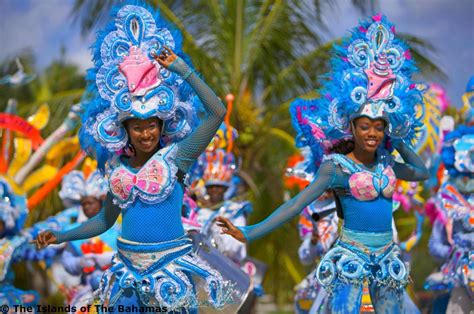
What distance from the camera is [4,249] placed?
7695 millimetres

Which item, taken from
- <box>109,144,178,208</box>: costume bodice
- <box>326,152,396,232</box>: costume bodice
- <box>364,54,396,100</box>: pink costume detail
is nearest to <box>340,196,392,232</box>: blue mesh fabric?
<box>326,152,396,232</box>: costume bodice

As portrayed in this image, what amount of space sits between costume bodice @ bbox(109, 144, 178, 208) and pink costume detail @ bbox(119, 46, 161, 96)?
14.8 inches

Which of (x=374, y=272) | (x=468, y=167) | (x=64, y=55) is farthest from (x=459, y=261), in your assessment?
(x=64, y=55)

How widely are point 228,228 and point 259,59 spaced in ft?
27.8

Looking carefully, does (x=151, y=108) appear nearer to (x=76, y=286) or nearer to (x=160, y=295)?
(x=160, y=295)

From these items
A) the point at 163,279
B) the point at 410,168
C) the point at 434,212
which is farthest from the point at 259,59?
the point at 163,279

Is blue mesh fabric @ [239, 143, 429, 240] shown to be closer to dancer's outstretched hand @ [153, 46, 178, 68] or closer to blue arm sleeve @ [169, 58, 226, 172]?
blue arm sleeve @ [169, 58, 226, 172]

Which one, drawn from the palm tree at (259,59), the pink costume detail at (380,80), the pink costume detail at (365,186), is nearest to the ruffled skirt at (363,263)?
the pink costume detail at (365,186)

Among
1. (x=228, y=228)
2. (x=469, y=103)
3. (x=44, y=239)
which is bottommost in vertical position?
(x=44, y=239)

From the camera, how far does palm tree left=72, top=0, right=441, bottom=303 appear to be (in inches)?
511

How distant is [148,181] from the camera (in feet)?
17.0

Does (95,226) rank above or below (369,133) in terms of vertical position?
below

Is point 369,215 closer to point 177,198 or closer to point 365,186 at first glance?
point 365,186

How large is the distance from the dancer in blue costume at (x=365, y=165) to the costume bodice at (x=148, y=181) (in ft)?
1.66
